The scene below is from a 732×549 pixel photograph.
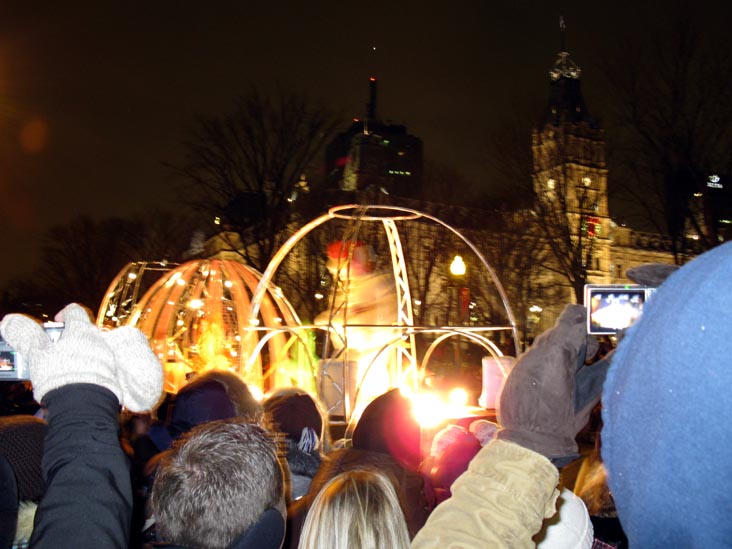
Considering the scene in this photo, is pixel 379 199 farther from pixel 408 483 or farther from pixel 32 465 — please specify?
pixel 32 465

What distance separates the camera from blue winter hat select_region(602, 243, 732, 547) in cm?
72

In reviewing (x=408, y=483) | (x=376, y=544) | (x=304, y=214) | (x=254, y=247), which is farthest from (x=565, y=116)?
(x=376, y=544)

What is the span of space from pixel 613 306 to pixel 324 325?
18.7 feet

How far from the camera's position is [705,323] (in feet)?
2.45

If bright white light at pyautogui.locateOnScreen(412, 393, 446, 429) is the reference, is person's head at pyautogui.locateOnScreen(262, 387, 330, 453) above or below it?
above

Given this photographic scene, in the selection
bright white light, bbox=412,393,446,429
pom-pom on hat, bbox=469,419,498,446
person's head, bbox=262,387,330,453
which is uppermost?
person's head, bbox=262,387,330,453

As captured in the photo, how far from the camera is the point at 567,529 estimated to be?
7.91 ft

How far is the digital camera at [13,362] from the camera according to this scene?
1.93 m

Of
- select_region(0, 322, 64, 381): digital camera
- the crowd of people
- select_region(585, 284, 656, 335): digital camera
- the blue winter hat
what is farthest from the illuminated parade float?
the blue winter hat

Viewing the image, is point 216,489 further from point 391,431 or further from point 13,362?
point 391,431

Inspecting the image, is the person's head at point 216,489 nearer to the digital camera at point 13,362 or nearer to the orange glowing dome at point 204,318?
the digital camera at point 13,362

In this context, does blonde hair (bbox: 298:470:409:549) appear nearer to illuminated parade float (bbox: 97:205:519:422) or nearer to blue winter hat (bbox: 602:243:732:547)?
blue winter hat (bbox: 602:243:732:547)

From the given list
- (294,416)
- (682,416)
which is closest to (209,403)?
(294,416)

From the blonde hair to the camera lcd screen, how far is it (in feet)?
3.09
